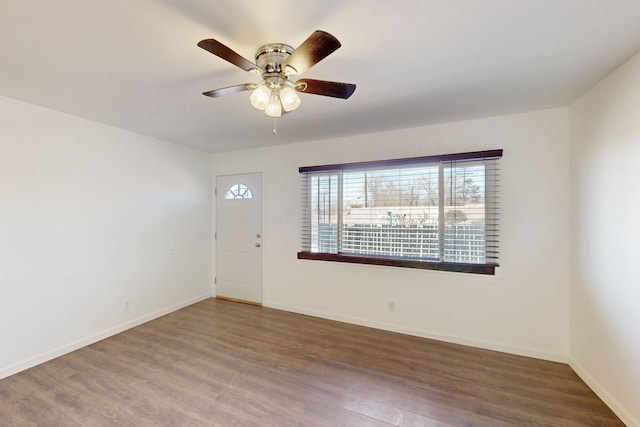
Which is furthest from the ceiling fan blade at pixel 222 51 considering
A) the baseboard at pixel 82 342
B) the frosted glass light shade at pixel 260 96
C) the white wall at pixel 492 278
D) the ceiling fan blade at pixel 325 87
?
the baseboard at pixel 82 342

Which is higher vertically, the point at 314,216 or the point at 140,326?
the point at 314,216

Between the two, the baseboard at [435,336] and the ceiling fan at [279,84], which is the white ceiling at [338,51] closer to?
the ceiling fan at [279,84]

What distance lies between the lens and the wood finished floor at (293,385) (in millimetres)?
1805

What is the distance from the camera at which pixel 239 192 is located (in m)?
4.14

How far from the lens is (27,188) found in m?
2.37

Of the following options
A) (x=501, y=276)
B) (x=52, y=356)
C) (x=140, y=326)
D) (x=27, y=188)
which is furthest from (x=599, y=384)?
(x=27, y=188)

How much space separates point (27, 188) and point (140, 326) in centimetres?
188

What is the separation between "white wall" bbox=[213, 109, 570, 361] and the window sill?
0.30 ft

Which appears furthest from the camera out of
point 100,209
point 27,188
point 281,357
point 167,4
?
point 100,209

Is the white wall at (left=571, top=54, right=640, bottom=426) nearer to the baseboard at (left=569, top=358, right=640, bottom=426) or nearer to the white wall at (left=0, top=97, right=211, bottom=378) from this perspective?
the baseboard at (left=569, top=358, right=640, bottom=426)

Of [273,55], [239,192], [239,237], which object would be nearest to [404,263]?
[273,55]

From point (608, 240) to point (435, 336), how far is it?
5.70ft

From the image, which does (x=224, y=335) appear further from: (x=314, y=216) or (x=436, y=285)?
(x=436, y=285)

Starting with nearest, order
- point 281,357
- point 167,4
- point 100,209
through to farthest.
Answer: point 167,4
point 281,357
point 100,209
